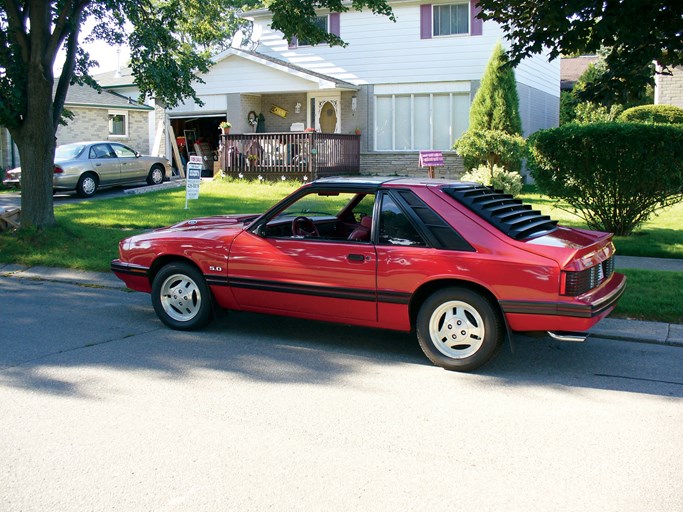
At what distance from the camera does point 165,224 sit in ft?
44.7

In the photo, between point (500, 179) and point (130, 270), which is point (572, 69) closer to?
point (500, 179)

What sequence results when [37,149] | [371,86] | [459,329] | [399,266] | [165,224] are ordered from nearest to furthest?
1. [459,329]
2. [399,266]
3. [37,149]
4. [165,224]
5. [371,86]

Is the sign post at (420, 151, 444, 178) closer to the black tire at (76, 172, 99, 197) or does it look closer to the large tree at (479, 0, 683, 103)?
the large tree at (479, 0, 683, 103)

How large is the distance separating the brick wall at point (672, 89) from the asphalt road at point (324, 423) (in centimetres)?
1771

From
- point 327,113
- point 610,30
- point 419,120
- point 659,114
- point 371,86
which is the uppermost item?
point 371,86

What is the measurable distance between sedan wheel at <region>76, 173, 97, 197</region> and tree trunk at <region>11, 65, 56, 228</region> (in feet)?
25.2

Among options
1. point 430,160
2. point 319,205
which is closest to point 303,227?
point 319,205

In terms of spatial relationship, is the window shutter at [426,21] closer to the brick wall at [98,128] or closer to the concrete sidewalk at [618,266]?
the brick wall at [98,128]

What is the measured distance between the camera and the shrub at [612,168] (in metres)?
10.5

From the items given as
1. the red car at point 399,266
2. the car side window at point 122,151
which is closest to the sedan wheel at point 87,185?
the car side window at point 122,151

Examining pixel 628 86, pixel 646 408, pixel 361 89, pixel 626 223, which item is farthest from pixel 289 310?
pixel 361 89

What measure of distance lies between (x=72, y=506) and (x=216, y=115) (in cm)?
2259

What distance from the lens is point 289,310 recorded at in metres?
6.76

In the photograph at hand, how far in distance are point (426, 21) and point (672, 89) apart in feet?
25.3
